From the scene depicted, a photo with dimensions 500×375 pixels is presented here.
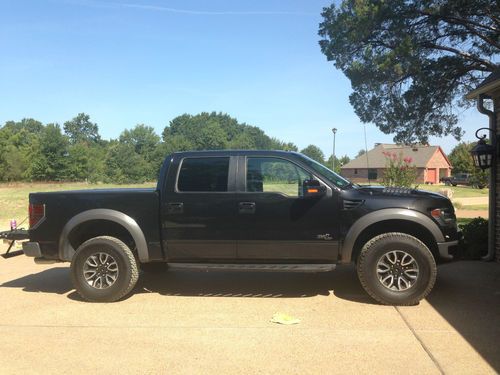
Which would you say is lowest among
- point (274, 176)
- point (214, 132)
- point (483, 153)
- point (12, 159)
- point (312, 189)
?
point (312, 189)

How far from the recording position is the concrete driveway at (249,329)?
3.88m

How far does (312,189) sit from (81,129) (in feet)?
564

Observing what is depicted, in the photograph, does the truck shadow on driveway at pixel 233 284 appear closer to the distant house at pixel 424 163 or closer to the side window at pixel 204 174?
the side window at pixel 204 174

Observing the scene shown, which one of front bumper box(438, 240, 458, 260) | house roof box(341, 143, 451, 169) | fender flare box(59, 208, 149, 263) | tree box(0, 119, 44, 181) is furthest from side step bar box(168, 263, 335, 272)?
tree box(0, 119, 44, 181)

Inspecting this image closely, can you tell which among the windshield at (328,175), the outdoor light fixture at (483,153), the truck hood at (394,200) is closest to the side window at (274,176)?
the windshield at (328,175)

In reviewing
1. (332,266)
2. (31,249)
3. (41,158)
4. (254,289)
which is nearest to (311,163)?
(332,266)

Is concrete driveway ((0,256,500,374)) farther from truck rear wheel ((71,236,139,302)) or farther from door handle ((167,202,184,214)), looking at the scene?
door handle ((167,202,184,214))

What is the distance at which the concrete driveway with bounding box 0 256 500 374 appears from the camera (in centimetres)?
388

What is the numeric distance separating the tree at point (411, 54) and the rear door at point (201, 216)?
11.1m

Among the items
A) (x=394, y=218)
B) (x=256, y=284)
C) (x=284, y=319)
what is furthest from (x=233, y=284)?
(x=394, y=218)

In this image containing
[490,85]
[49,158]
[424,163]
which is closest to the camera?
[490,85]

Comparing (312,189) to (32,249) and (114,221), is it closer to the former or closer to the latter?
(114,221)

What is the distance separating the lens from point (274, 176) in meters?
5.78

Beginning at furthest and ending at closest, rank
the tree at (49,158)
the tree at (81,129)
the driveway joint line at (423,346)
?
the tree at (81,129), the tree at (49,158), the driveway joint line at (423,346)
